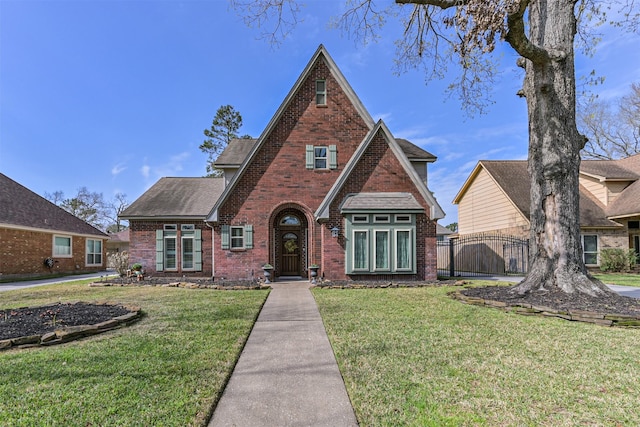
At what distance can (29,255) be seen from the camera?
59.9 feet

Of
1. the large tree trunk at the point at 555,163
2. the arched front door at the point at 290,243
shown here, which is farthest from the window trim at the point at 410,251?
the large tree trunk at the point at 555,163

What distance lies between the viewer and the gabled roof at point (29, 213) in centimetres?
1753

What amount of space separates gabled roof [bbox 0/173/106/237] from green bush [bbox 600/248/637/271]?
3116 centimetres

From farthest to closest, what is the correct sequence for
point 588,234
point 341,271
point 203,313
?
point 588,234 < point 341,271 < point 203,313

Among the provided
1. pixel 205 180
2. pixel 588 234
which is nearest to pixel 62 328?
pixel 205 180

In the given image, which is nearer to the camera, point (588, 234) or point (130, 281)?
point (130, 281)

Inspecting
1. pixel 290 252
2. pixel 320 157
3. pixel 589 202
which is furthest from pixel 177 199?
pixel 589 202

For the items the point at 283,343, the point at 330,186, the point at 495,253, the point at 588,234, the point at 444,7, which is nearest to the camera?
the point at 283,343

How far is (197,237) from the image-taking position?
15.1m

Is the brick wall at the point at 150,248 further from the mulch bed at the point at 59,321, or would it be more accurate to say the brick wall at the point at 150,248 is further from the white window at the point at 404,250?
the white window at the point at 404,250

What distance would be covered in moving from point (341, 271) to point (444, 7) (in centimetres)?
907

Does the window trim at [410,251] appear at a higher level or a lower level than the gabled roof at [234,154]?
lower

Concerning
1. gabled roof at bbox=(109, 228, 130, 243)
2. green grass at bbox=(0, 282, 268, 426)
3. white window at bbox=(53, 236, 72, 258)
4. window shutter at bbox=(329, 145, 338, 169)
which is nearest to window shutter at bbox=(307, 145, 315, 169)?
window shutter at bbox=(329, 145, 338, 169)

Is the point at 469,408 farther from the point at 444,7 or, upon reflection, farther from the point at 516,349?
the point at 444,7
